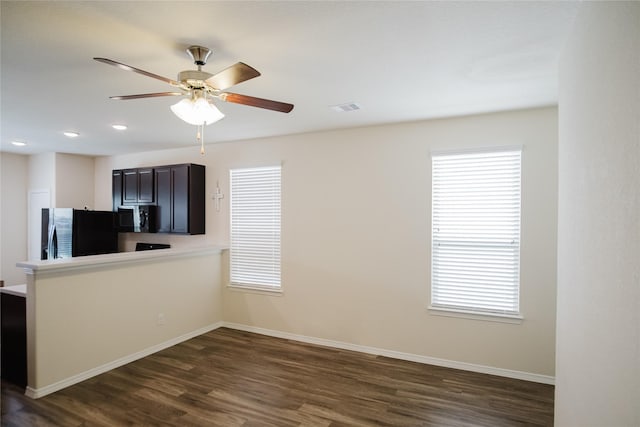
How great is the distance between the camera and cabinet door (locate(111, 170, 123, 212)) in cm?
558

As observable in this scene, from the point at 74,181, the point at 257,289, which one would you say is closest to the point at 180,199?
the point at 257,289

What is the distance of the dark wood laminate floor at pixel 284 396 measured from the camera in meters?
2.66

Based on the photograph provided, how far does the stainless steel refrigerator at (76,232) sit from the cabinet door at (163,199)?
1.06m

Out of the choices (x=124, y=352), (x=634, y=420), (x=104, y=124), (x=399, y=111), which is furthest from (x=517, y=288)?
(x=104, y=124)

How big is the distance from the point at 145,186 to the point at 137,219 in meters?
0.53

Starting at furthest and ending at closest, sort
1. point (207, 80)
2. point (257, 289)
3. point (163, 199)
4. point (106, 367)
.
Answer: point (163, 199) → point (257, 289) → point (106, 367) → point (207, 80)

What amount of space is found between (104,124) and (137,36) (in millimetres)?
2445

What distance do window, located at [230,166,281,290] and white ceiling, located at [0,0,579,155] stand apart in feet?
4.19

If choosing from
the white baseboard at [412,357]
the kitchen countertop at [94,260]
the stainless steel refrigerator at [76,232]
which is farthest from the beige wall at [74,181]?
the white baseboard at [412,357]

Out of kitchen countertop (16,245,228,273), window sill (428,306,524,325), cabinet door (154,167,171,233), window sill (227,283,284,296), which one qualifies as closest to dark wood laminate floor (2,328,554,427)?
window sill (428,306,524,325)

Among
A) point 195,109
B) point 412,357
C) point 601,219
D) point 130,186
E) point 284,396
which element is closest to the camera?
point 601,219

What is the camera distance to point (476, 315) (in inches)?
137

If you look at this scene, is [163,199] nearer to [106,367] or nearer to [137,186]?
[137,186]

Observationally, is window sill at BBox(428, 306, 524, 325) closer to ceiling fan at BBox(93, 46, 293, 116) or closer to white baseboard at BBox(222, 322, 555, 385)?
white baseboard at BBox(222, 322, 555, 385)
